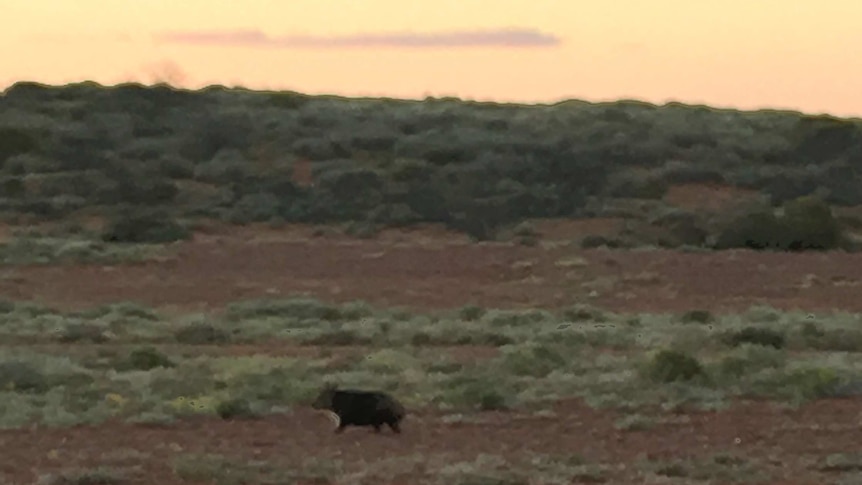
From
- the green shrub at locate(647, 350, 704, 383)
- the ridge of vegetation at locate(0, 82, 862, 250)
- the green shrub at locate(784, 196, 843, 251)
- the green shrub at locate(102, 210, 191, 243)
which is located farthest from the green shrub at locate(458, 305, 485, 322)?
the green shrub at locate(784, 196, 843, 251)

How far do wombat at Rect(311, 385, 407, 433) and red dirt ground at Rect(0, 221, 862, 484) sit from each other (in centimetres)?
12

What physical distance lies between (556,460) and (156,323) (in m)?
8.73

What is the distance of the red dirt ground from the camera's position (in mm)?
10578

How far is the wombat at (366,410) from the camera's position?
1121cm

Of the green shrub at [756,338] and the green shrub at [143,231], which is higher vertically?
the green shrub at [756,338]

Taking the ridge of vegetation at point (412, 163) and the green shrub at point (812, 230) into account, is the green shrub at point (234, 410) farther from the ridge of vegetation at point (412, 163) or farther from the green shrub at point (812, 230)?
the green shrub at point (812, 230)

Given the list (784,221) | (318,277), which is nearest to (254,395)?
(318,277)

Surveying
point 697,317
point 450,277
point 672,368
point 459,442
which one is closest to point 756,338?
point 697,317

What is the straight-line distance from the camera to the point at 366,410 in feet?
36.8

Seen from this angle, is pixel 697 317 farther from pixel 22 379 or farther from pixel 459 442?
pixel 22 379

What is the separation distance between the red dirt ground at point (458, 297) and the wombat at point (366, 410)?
123 mm

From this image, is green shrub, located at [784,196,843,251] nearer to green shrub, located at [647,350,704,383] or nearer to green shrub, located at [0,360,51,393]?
green shrub, located at [647,350,704,383]

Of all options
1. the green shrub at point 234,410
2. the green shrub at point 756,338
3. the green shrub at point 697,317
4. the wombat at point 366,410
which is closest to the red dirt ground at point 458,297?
the wombat at point 366,410

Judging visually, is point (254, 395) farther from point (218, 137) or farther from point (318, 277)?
point (218, 137)
